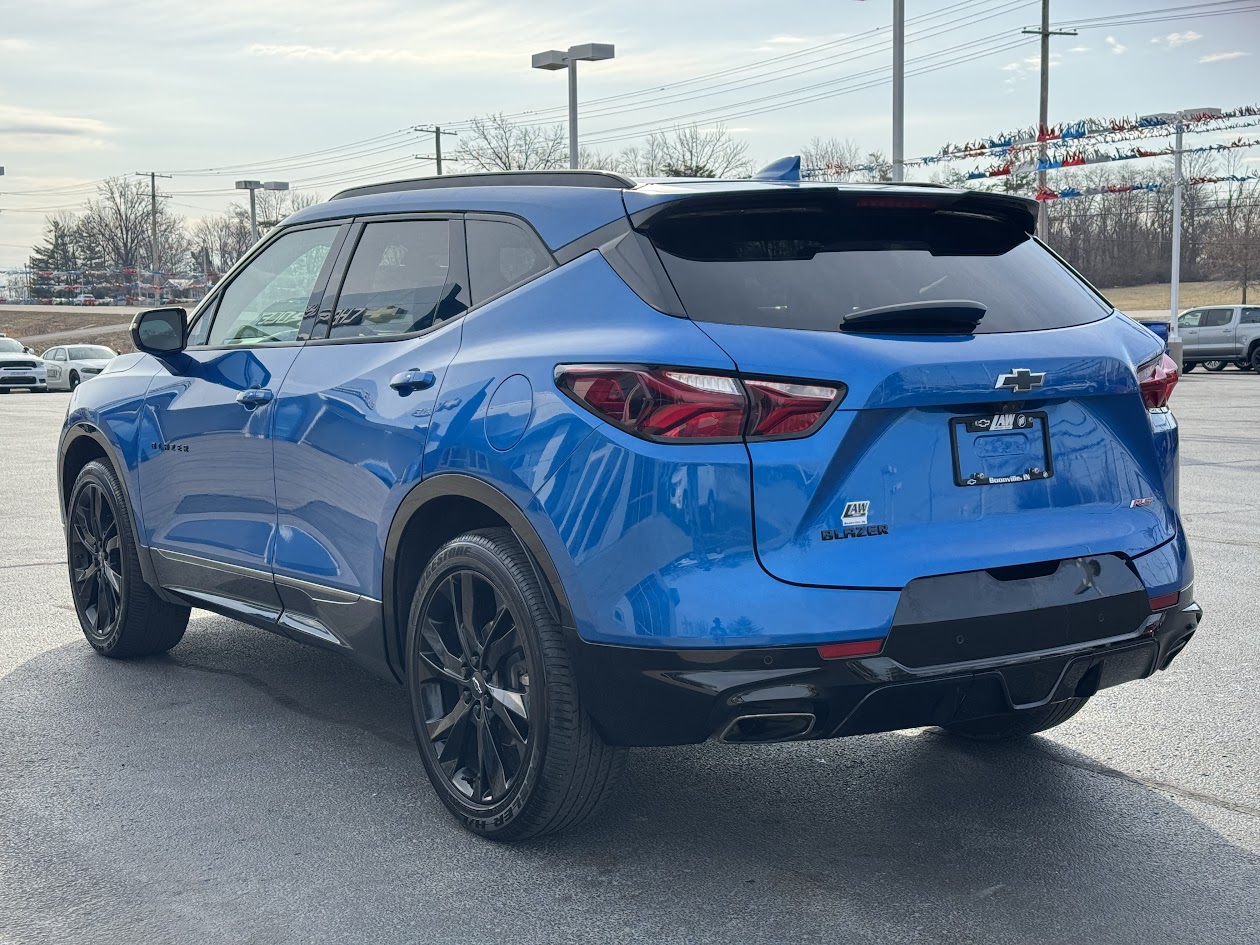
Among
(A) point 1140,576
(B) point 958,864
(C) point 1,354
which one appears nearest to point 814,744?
(B) point 958,864

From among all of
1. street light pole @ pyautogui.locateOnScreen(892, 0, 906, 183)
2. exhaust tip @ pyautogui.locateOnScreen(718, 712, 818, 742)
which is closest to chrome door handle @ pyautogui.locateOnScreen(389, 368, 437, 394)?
exhaust tip @ pyautogui.locateOnScreen(718, 712, 818, 742)

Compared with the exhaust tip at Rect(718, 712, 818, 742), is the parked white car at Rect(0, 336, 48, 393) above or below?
below

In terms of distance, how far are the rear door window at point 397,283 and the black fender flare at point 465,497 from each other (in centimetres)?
58

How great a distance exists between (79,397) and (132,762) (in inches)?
88.3

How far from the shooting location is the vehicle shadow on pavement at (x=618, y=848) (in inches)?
134

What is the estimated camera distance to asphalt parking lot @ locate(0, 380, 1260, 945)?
135 inches

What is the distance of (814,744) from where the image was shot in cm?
487

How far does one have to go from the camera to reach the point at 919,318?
351 cm

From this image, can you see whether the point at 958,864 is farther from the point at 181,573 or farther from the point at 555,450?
the point at 181,573

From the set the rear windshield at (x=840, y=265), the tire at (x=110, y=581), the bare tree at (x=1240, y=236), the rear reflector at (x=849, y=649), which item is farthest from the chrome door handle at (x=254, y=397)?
the bare tree at (x=1240, y=236)

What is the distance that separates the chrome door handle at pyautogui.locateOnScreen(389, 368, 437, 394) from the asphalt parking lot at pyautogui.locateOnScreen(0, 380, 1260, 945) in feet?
4.13

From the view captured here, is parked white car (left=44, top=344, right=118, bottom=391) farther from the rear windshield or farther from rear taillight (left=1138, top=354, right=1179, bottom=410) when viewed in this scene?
rear taillight (left=1138, top=354, right=1179, bottom=410)

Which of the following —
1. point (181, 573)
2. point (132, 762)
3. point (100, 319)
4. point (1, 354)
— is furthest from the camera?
point (100, 319)

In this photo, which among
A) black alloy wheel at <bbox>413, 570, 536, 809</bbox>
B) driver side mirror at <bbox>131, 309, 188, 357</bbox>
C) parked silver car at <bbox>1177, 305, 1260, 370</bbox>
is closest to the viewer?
black alloy wheel at <bbox>413, 570, 536, 809</bbox>
